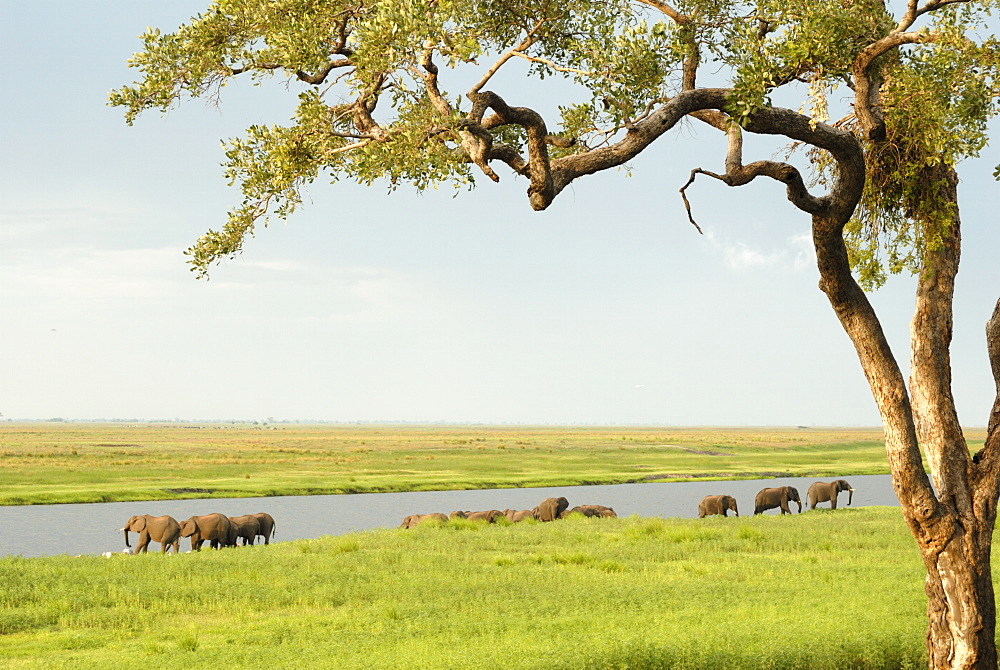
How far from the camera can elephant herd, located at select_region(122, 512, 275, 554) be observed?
80.1 feet

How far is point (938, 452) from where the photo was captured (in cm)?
1041

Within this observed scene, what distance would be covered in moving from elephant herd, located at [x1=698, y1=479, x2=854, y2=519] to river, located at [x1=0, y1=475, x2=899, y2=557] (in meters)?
3.63

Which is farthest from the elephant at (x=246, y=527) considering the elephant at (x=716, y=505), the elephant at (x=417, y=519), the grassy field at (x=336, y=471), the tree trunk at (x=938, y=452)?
the grassy field at (x=336, y=471)

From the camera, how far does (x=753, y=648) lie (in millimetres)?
11086

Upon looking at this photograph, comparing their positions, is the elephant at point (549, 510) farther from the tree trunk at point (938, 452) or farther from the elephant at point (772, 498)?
the tree trunk at point (938, 452)

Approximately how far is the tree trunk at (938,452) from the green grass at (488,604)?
4.19ft

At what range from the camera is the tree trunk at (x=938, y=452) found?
9.94 metres

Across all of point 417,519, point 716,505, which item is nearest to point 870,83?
point 417,519

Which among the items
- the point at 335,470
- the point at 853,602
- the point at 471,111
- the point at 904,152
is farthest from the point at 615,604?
the point at 335,470

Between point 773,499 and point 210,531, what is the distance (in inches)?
838

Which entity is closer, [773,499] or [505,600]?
[505,600]

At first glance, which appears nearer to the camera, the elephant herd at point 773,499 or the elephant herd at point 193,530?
the elephant herd at point 193,530

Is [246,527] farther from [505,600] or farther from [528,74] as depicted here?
[528,74]

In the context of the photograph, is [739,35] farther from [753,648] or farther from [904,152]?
[753,648]
